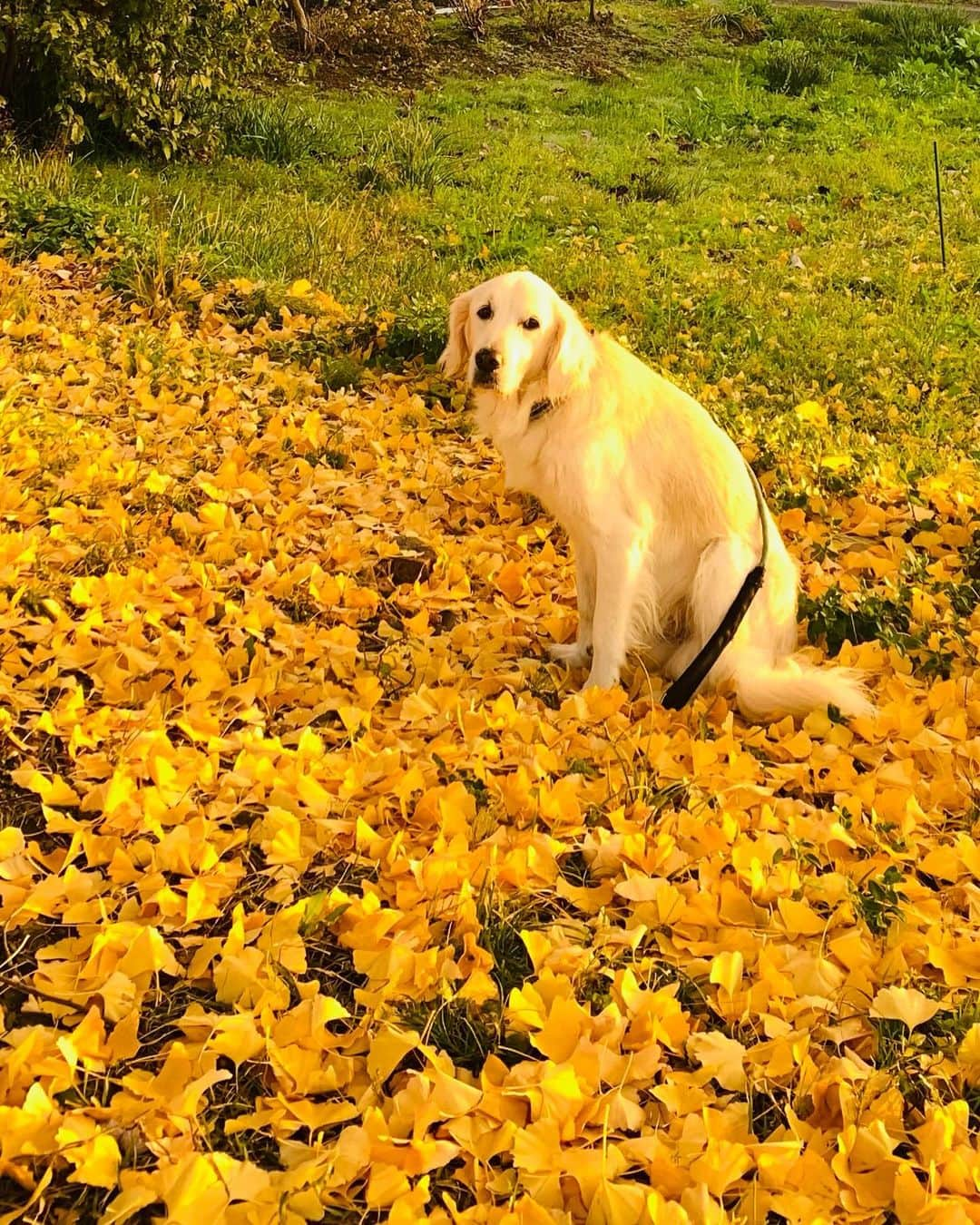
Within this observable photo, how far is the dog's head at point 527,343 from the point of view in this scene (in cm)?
350

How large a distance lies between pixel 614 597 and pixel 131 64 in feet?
22.6

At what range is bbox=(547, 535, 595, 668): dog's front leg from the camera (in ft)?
12.5

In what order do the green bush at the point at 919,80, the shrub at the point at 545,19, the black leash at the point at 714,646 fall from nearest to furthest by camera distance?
the black leash at the point at 714,646
the green bush at the point at 919,80
the shrub at the point at 545,19

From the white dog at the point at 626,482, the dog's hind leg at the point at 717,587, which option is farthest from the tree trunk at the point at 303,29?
the dog's hind leg at the point at 717,587

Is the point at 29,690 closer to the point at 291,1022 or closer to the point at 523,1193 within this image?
the point at 291,1022

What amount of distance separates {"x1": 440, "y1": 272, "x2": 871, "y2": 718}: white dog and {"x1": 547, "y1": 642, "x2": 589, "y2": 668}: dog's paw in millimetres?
115

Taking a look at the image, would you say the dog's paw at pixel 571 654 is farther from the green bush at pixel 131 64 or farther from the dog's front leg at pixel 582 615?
the green bush at pixel 131 64

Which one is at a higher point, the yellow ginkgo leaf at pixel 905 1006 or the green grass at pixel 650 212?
the green grass at pixel 650 212

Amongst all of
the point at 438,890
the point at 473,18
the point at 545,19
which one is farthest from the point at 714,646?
the point at 545,19

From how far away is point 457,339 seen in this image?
12.6 feet

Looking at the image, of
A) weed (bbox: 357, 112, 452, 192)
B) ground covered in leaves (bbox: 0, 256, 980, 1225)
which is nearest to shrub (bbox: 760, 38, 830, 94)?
weed (bbox: 357, 112, 452, 192)

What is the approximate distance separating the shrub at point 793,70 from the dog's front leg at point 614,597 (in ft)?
39.3

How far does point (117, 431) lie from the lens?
481 cm

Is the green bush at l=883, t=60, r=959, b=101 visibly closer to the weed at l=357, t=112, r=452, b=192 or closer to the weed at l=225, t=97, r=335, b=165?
the weed at l=357, t=112, r=452, b=192
